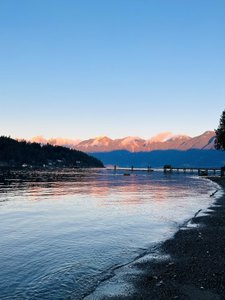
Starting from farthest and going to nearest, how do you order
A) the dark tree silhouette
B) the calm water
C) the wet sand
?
the dark tree silhouette
the calm water
the wet sand

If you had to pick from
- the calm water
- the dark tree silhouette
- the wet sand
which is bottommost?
the calm water

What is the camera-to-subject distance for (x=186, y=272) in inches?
559

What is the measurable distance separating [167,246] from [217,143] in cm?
8970

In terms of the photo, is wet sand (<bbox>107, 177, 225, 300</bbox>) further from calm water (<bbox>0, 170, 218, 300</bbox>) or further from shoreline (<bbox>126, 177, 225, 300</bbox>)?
calm water (<bbox>0, 170, 218, 300</bbox>)

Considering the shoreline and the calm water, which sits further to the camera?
the calm water

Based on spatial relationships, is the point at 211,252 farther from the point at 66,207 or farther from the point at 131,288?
the point at 66,207

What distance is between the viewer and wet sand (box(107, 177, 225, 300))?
1183 centimetres

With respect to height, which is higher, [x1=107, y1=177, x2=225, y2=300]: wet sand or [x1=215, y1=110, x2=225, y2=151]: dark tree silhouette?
[x1=215, y1=110, x2=225, y2=151]: dark tree silhouette

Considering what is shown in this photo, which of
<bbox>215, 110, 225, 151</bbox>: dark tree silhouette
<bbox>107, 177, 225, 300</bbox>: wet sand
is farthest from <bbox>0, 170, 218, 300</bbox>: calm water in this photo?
<bbox>215, 110, 225, 151</bbox>: dark tree silhouette

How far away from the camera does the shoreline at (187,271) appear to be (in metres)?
11.8

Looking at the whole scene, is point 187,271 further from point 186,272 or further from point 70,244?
point 70,244

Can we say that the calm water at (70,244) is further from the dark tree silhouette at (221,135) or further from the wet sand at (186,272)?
the dark tree silhouette at (221,135)

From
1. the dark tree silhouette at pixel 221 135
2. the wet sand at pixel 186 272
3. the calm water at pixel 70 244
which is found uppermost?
the dark tree silhouette at pixel 221 135

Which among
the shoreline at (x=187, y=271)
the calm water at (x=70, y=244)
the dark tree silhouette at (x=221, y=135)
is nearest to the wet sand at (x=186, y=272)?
the shoreline at (x=187, y=271)
